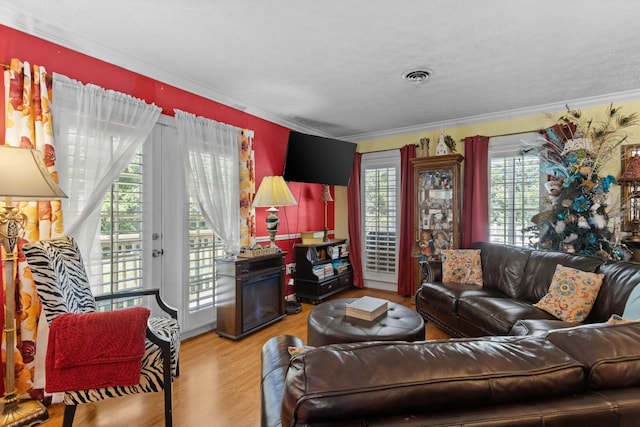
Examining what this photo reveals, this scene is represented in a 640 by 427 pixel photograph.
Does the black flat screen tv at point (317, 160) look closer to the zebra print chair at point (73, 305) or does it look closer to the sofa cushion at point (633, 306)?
the zebra print chair at point (73, 305)

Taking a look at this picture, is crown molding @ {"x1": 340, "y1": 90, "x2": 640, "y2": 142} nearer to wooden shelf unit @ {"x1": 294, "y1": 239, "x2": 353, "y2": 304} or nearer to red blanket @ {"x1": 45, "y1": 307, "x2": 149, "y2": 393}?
wooden shelf unit @ {"x1": 294, "y1": 239, "x2": 353, "y2": 304}

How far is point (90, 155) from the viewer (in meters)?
2.27

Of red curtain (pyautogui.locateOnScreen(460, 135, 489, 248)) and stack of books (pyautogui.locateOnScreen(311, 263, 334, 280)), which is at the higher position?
red curtain (pyautogui.locateOnScreen(460, 135, 489, 248))

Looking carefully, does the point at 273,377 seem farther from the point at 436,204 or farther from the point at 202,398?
the point at 436,204

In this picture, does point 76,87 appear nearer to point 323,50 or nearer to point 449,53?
point 323,50

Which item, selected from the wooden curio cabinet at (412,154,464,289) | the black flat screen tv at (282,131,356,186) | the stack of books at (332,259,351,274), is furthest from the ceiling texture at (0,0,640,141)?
the stack of books at (332,259,351,274)

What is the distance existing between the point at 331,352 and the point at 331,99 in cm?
310

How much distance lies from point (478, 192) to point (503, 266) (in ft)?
3.73

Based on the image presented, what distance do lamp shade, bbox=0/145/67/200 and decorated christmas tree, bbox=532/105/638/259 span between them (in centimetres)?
423

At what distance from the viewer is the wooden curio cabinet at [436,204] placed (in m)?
4.04

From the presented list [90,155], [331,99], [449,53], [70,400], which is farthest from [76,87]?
[449,53]

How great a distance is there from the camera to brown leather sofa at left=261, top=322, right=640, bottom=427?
69 centimetres

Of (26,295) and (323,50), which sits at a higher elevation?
(323,50)

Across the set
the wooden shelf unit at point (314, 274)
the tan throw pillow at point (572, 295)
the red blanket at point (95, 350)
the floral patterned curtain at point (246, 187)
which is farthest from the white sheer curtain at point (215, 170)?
the tan throw pillow at point (572, 295)
